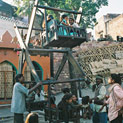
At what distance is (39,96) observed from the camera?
26.9 ft

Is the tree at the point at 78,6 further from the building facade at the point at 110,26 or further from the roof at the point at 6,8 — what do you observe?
the building facade at the point at 110,26

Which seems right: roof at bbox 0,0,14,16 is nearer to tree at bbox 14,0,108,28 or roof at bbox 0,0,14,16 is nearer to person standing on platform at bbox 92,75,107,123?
tree at bbox 14,0,108,28

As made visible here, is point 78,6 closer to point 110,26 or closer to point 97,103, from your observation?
point 110,26

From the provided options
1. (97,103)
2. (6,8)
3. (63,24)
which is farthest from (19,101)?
(6,8)

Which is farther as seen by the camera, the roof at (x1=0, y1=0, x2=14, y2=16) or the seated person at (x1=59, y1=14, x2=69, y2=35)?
the roof at (x1=0, y1=0, x2=14, y2=16)

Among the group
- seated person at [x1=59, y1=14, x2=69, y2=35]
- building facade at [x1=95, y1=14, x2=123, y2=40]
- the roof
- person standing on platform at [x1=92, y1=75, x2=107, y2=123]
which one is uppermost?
the roof

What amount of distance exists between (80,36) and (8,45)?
7.28 meters

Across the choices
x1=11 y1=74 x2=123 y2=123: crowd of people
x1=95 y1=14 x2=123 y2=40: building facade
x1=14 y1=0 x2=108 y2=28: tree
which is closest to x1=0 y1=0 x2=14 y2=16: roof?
x1=14 y1=0 x2=108 y2=28: tree

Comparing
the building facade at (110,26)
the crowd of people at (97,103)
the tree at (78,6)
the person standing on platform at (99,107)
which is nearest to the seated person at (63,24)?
the crowd of people at (97,103)

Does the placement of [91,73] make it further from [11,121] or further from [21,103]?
[21,103]

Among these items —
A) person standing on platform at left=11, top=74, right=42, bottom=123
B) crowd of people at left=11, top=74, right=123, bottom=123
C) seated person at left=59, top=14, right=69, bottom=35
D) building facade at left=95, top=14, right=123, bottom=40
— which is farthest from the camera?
building facade at left=95, top=14, right=123, bottom=40

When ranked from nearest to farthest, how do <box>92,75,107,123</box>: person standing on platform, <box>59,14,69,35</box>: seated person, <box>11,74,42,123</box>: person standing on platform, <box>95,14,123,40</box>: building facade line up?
<box>11,74,42,123</box>: person standing on platform → <box>92,75,107,123</box>: person standing on platform → <box>59,14,69,35</box>: seated person → <box>95,14,123,40</box>: building facade

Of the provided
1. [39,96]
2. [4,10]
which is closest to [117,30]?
[4,10]

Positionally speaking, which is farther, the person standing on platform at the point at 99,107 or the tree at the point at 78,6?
the tree at the point at 78,6
